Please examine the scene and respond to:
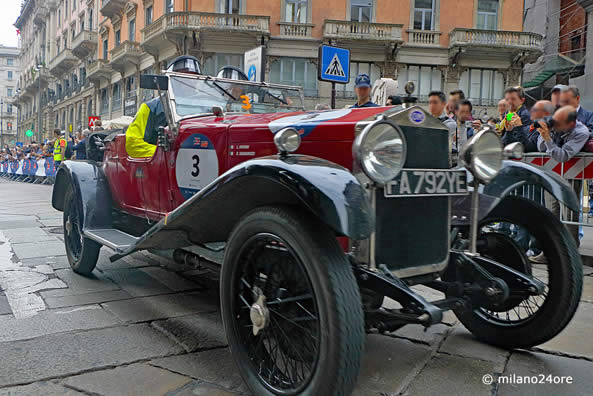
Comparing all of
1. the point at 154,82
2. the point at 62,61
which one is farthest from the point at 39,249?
the point at 62,61

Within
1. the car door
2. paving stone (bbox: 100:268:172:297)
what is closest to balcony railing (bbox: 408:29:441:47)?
paving stone (bbox: 100:268:172:297)

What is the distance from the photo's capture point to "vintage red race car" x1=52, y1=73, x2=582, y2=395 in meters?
1.85

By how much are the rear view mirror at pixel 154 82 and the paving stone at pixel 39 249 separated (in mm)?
2593

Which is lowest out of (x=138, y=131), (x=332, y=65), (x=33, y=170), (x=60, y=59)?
(x=33, y=170)

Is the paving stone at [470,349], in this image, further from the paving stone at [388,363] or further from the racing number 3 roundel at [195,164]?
the racing number 3 roundel at [195,164]

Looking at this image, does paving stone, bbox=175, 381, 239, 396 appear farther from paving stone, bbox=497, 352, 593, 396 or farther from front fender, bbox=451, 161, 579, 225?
front fender, bbox=451, 161, 579, 225

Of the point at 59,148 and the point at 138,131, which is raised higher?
the point at 138,131

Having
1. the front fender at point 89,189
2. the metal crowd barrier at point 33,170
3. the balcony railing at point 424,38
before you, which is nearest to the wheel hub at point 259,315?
the front fender at point 89,189

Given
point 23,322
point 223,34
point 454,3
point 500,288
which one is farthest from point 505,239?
point 454,3

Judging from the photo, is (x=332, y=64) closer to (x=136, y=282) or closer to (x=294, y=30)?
(x=136, y=282)

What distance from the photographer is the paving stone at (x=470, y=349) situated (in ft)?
8.70

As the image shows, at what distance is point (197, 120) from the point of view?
3432 mm

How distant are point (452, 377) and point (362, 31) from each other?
21530 millimetres

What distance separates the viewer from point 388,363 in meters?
2.53
